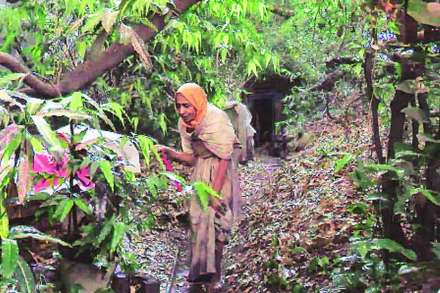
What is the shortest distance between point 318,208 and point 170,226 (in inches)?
83.3

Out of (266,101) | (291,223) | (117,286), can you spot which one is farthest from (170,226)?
(266,101)

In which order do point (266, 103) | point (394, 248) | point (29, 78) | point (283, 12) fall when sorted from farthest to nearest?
point (266, 103), point (283, 12), point (29, 78), point (394, 248)

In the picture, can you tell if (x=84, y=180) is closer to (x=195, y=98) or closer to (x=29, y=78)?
(x=29, y=78)

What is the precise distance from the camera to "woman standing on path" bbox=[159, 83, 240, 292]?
4.68 m

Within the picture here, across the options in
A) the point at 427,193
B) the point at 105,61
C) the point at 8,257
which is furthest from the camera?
the point at 105,61

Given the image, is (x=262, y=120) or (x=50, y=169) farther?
(x=262, y=120)

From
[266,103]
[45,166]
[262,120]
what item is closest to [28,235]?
[45,166]

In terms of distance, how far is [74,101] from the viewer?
6.48 ft

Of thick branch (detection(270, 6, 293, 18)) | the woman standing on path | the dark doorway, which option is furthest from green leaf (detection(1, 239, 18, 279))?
the dark doorway

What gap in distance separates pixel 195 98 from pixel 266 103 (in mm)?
13065

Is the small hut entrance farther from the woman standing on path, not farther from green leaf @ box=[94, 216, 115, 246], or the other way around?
green leaf @ box=[94, 216, 115, 246]

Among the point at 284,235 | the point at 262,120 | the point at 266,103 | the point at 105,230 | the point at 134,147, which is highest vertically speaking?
the point at 266,103

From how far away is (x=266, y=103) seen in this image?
17547 millimetres

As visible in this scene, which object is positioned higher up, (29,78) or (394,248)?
(29,78)
